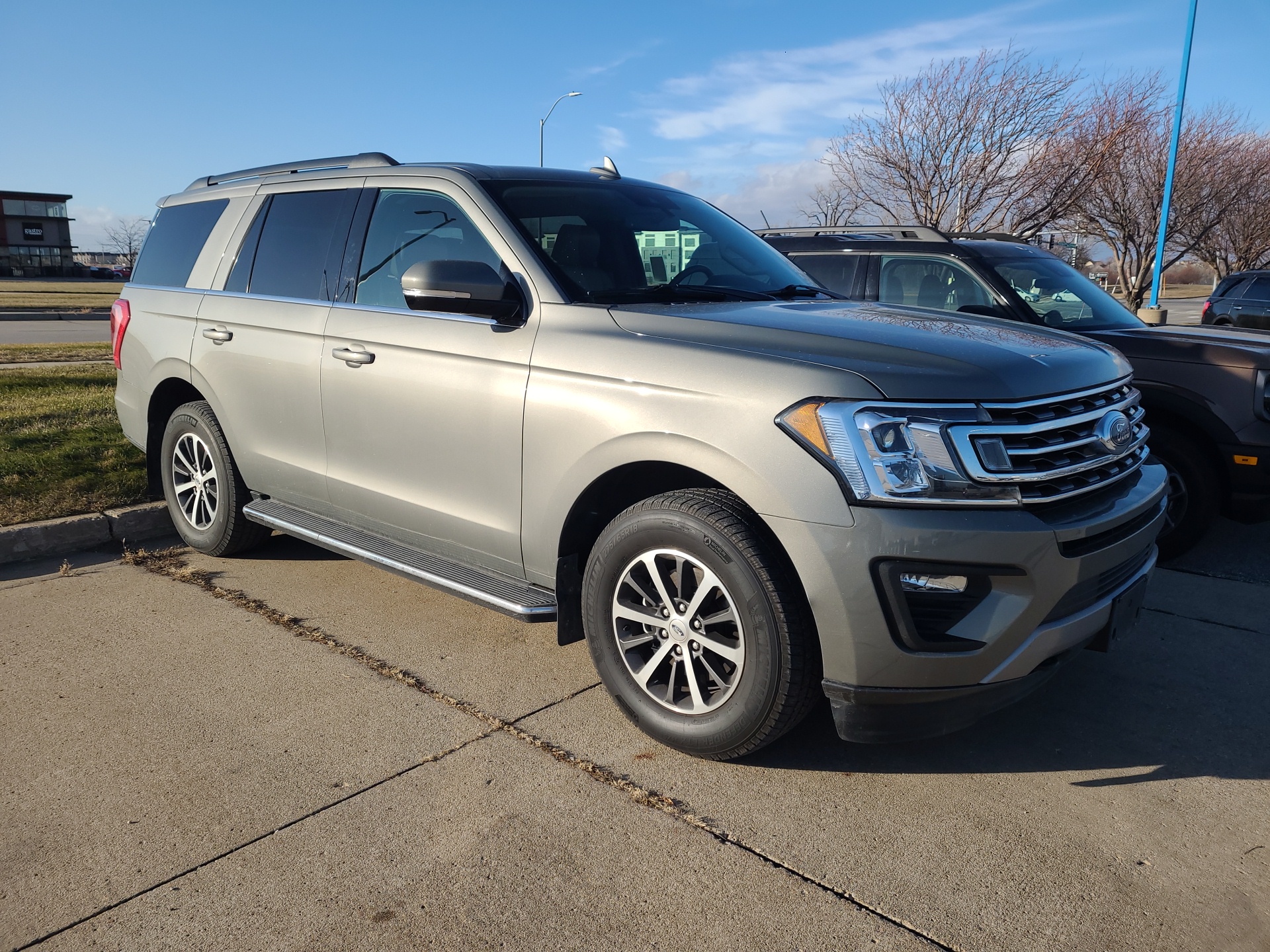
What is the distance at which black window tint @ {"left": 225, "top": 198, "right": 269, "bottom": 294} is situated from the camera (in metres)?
4.96

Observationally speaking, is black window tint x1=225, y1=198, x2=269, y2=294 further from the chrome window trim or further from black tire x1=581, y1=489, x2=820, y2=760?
black tire x1=581, y1=489, x2=820, y2=760

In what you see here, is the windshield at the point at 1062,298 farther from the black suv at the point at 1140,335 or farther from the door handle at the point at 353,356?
the door handle at the point at 353,356

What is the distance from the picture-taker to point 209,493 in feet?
17.4

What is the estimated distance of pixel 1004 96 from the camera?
20.1m

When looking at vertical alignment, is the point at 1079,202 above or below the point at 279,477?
above

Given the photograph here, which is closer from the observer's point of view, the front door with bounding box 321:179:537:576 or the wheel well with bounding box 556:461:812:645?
the wheel well with bounding box 556:461:812:645

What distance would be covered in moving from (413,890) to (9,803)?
1.35 meters

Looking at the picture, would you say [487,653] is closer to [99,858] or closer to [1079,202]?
[99,858]

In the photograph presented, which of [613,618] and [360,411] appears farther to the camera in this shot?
[360,411]

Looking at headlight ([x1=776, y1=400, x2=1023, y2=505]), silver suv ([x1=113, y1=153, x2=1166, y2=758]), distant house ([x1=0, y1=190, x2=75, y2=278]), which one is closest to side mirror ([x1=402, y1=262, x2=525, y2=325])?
silver suv ([x1=113, y1=153, x2=1166, y2=758])

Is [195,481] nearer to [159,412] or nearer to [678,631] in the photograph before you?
[159,412]

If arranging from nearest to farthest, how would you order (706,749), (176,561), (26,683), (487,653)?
(706,749) → (26,683) → (487,653) → (176,561)

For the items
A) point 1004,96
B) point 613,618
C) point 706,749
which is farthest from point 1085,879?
point 1004,96

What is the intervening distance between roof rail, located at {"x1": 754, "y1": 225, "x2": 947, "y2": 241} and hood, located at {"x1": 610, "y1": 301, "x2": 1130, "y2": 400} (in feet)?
10.8
